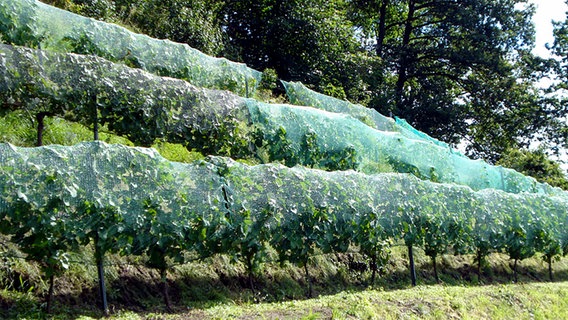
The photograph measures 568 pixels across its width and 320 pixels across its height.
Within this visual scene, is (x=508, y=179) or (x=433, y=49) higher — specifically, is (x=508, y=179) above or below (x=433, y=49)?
below

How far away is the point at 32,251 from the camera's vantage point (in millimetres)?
5723

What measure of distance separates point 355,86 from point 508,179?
749 cm

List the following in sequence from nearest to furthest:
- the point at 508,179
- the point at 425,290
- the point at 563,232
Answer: the point at 425,290 < the point at 563,232 < the point at 508,179

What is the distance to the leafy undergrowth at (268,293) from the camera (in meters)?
6.02

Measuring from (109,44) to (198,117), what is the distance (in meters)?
2.27

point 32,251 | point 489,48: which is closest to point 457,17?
point 489,48

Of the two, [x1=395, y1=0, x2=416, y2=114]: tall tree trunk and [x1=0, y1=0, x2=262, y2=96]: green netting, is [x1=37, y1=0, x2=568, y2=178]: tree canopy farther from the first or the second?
[x1=0, y1=0, x2=262, y2=96]: green netting

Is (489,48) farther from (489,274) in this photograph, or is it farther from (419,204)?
(419,204)

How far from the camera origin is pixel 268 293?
7.64m

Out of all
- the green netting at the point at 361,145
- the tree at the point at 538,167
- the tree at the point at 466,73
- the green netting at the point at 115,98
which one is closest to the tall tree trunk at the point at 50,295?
the green netting at the point at 115,98

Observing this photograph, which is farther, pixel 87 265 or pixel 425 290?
pixel 425 290

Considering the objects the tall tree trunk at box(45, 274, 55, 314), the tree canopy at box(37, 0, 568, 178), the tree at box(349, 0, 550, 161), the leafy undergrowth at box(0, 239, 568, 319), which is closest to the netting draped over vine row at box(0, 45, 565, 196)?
the leafy undergrowth at box(0, 239, 568, 319)

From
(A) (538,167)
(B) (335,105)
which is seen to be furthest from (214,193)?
(A) (538,167)

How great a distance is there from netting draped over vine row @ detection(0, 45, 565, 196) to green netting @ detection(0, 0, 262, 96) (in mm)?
1534
